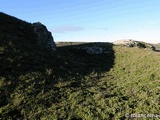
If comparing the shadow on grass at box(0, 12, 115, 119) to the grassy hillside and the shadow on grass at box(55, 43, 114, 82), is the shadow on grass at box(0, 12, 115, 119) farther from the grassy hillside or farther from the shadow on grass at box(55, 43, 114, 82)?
the shadow on grass at box(55, 43, 114, 82)

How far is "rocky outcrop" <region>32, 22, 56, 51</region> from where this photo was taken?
37681mm

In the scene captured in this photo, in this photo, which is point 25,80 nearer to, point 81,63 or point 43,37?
point 81,63

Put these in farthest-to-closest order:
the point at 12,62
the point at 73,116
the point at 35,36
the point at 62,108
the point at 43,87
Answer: the point at 35,36, the point at 12,62, the point at 43,87, the point at 62,108, the point at 73,116

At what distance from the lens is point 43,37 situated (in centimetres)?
3934

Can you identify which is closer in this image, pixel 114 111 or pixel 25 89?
pixel 114 111

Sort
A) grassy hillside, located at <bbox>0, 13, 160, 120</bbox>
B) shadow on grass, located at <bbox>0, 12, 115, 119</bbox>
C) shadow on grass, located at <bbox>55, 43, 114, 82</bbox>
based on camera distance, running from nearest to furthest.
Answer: grassy hillside, located at <bbox>0, 13, 160, 120</bbox>, shadow on grass, located at <bbox>0, 12, 115, 119</bbox>, shadow on grass, located at <bbox>55, 43, 114, 82</bbox>

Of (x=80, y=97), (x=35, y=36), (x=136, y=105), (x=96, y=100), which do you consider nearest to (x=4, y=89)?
(x=80, y=97)

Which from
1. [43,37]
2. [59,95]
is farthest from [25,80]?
[43,37]

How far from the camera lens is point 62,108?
14094 mm

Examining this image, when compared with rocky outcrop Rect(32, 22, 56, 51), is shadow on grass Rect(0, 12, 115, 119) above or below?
below

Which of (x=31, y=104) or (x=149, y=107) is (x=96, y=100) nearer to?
(x=149, y=107)

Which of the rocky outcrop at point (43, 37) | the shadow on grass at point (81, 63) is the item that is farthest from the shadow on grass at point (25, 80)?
the rocky outcrop at point (43, 37)

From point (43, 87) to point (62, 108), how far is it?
4.47 metres

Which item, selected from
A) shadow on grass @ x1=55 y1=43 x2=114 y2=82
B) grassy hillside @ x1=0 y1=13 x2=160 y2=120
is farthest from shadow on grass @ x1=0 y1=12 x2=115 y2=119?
shadow on grass @ x1=55 y1=43 x2=114 y2=82
